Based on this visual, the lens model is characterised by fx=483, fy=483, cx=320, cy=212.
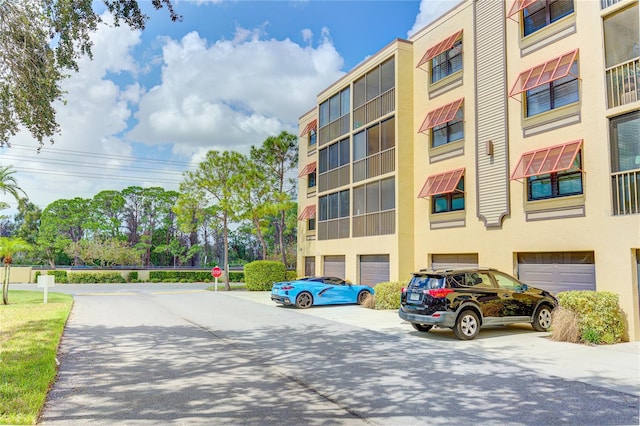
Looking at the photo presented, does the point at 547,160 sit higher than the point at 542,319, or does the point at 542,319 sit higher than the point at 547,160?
the point at 547,160

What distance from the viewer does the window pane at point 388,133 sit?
20298 millimetres

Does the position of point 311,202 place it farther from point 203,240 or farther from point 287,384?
point 203,240

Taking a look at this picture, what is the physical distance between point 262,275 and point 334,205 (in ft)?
24.6

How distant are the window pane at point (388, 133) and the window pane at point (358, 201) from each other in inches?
103

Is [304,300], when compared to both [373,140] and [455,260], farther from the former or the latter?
[373,140]

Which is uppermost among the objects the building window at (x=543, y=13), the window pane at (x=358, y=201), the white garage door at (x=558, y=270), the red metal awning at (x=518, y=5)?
the red metal awning at (x=518, y=5)

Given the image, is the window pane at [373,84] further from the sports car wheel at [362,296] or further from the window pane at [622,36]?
the window pane at [622,36]

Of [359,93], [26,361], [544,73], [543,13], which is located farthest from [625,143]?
[26,361]

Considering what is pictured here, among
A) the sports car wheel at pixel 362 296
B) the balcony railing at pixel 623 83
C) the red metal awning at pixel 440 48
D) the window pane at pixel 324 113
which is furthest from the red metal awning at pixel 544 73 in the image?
the window pane at pixel 324 113

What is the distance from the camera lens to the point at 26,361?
8.06 metres

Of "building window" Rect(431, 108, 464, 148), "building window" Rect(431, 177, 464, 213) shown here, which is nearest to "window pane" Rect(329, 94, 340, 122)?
"building window" Rect(431, 108, 464, 148)

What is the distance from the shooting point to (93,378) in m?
7.37

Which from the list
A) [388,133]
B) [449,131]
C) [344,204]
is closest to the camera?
[449,131]

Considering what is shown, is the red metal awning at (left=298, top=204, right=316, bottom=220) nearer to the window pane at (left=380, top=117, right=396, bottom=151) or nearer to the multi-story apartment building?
the multi-story apartment building
